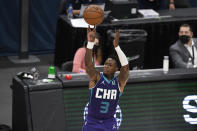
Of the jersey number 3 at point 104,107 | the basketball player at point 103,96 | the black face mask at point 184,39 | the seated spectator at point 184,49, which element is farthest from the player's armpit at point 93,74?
the black face mask at point 184,39

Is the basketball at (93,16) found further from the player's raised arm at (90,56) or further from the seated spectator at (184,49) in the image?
the seated spectator at (184,49)

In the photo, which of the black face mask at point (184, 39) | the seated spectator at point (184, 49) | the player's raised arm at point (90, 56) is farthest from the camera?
the black face mask at point (184, 39)

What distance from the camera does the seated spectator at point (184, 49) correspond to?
8.89m

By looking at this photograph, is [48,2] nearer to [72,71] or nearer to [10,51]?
[10,51]

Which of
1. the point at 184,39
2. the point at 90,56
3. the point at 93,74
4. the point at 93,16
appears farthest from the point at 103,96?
the point at 184,39

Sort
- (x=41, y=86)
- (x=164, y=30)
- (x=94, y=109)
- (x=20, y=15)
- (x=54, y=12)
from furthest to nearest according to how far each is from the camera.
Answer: (x=54, y=12)
(x=20, y=15)
(x=164, y=30)
(x=41, y=86)
(x=94, y=109)

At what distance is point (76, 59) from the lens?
8578 millimetres

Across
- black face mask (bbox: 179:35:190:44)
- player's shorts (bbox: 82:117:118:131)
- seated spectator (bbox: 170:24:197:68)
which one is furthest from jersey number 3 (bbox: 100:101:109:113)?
black face mask (bbox: 179:35:190:44)

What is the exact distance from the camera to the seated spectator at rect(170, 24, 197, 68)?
8891mm

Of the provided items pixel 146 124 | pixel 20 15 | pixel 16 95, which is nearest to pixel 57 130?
pixel 16 95

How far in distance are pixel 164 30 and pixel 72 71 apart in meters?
3.60

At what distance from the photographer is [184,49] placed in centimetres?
904

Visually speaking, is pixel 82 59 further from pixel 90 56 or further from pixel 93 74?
pixel 90 56

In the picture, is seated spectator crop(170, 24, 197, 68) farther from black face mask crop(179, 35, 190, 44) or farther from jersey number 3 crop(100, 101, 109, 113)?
jersey number 3 crop(100, 101, 109, 113)
